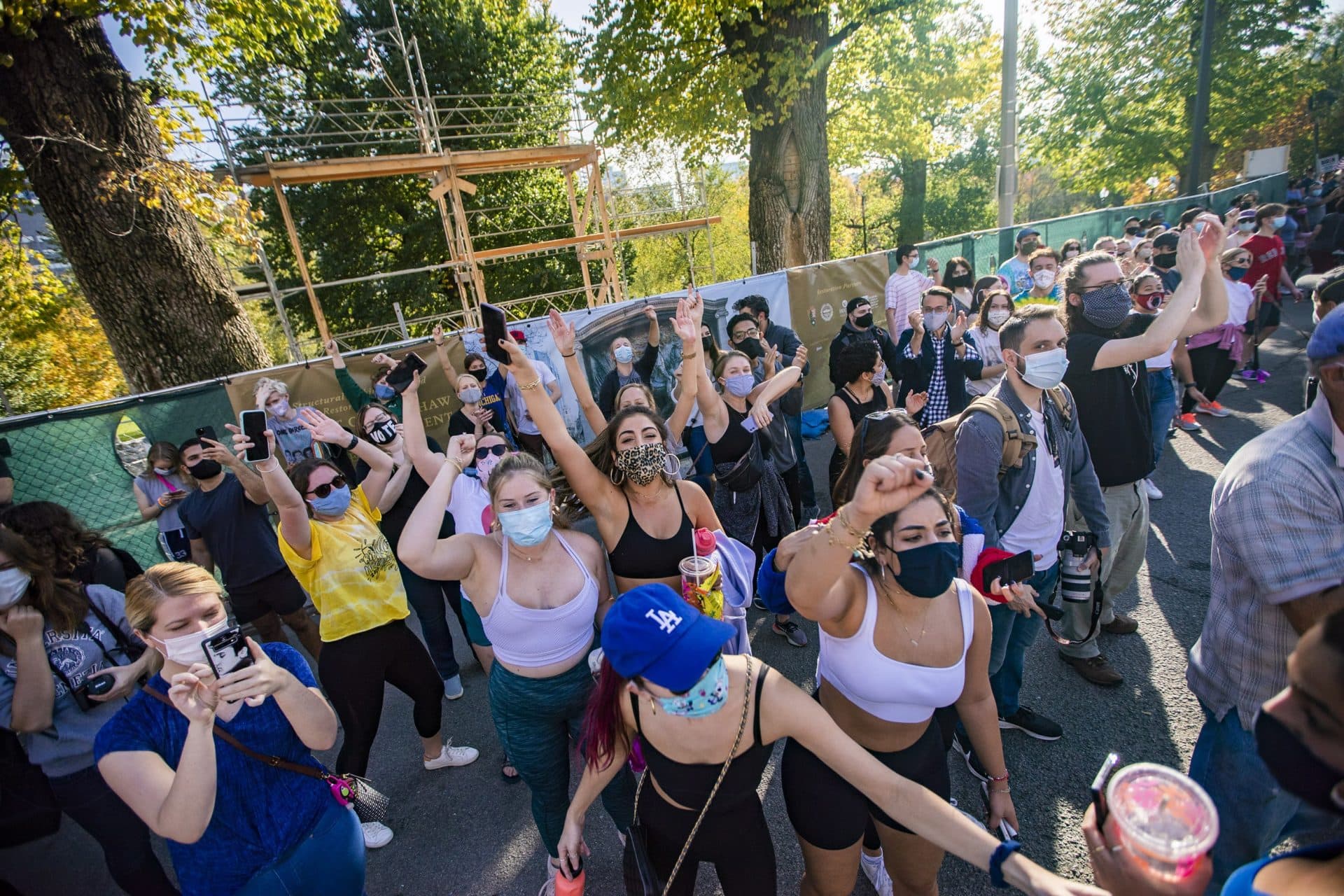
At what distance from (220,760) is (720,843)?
158 cm

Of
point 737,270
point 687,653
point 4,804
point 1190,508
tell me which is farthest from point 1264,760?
point 737,270

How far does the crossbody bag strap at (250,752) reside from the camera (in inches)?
72.2

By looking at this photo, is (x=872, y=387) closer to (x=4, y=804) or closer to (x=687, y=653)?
(x=687, y=653)

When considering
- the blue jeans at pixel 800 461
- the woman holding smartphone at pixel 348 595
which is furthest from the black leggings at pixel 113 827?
the blue jeans at pixel 800 461

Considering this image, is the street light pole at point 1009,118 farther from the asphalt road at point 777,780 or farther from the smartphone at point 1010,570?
the smartphone at point 1010,570

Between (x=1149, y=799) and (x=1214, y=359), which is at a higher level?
(x=1149, y=799)

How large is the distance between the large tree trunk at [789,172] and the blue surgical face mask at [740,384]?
7398mm

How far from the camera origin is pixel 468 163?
10727 mm

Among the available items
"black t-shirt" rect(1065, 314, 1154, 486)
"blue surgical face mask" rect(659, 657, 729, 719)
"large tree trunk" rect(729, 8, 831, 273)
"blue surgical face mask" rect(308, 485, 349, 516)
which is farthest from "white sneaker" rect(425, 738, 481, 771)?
"large tree trunk" rect(729, 8, 831, 273)

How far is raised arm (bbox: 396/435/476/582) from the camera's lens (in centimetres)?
234

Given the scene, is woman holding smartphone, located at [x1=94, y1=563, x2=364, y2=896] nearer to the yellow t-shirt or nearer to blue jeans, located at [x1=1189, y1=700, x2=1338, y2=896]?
the yellow t-shirt

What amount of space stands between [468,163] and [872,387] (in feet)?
30.6

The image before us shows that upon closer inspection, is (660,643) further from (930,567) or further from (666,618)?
(930,567)

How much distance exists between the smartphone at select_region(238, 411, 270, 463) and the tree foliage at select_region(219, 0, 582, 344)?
15.0m
